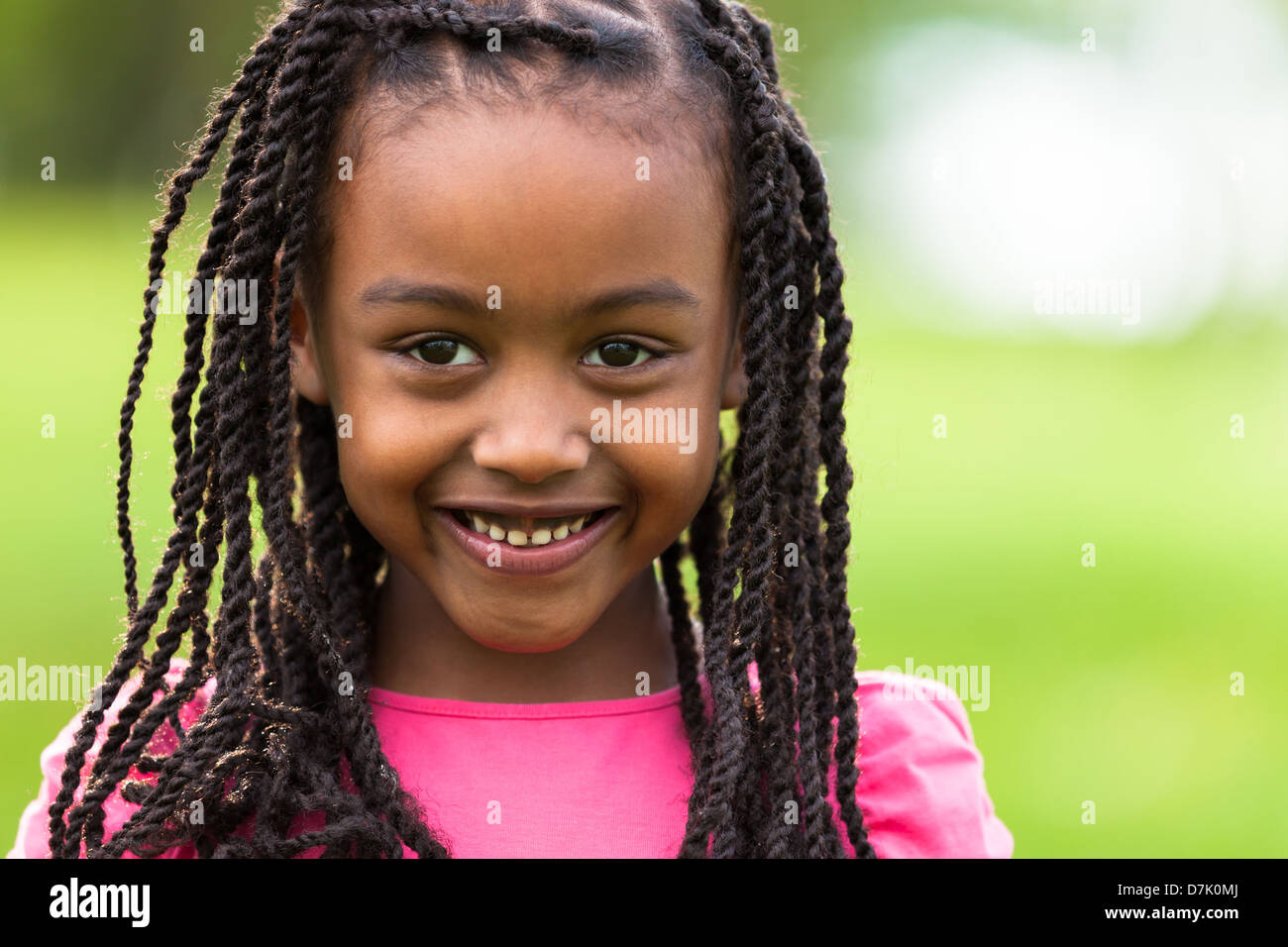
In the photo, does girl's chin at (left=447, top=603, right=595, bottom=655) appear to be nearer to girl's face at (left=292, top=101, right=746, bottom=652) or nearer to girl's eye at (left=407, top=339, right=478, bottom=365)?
girl's face at (left=292, top=101, right=746, bottom=652)

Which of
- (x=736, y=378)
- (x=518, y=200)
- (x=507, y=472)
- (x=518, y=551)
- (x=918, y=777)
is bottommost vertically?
(x=918, y=777)

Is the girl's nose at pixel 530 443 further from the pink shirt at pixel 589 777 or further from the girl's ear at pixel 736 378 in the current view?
the pink shirt at pixel 589 777

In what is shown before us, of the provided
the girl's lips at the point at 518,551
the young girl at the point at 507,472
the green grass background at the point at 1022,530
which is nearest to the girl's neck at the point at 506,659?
the young girl at the point at 507,472

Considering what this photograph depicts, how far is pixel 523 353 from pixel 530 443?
123mm

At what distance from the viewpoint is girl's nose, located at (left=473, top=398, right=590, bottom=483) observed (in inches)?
71.4

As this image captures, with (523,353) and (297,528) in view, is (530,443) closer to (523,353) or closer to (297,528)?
(523,353)

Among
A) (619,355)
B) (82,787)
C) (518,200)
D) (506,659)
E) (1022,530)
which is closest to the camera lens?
(518,200)

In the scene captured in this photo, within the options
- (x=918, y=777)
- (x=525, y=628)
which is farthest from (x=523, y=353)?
(x=918, y=777)

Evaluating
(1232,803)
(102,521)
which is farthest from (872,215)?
(1232,803)

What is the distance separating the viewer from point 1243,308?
13.8 meters

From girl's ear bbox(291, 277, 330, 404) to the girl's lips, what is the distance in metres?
0.29

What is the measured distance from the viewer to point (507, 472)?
6.13ft

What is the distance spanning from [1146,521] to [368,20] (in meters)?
6.69

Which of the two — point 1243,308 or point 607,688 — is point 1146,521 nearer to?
point 607,688
